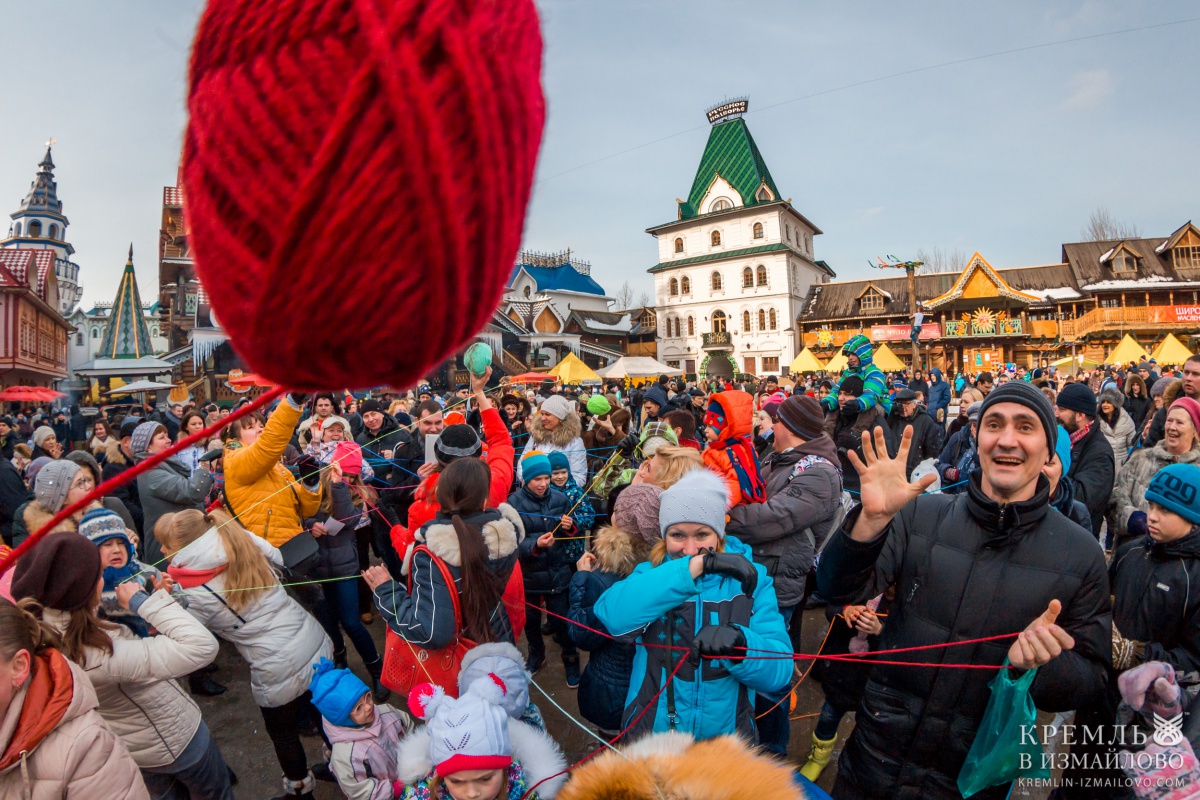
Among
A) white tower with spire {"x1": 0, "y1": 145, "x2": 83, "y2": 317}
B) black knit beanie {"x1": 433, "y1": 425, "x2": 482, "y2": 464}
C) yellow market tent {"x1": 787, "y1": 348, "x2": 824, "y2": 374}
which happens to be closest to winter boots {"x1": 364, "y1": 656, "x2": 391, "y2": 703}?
black knit beanie {"x1": 433, "y1": 425, "x2": 482, "y2": 464}

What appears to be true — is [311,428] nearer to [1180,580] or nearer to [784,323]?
[1180,580]

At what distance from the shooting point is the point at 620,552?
9.11 ft

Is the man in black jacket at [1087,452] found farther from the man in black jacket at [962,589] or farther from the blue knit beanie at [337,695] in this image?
the blue knit beanie at [337,695]

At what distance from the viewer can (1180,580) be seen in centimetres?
221

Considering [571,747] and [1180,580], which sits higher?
[1180,580]

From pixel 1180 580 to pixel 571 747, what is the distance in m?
3.05

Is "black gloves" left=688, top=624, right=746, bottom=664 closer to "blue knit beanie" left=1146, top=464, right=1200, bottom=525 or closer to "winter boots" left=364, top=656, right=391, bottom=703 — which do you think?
"blue knit beanie" left=1146, top=464, right=1200, bottom=525

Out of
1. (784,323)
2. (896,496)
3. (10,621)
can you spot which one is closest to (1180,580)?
(896,496)

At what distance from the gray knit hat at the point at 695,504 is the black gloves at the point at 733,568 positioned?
0.70 ft

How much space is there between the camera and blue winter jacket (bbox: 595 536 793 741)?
1979 millimetres

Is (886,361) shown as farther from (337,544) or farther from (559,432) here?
(337,544)

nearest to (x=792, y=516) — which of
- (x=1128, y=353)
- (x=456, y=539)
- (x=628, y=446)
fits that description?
(x=456, y=539)

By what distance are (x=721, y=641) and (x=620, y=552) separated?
947 millimetres

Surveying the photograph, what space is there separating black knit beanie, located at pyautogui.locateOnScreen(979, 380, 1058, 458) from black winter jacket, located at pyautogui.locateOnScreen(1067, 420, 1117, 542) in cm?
261
